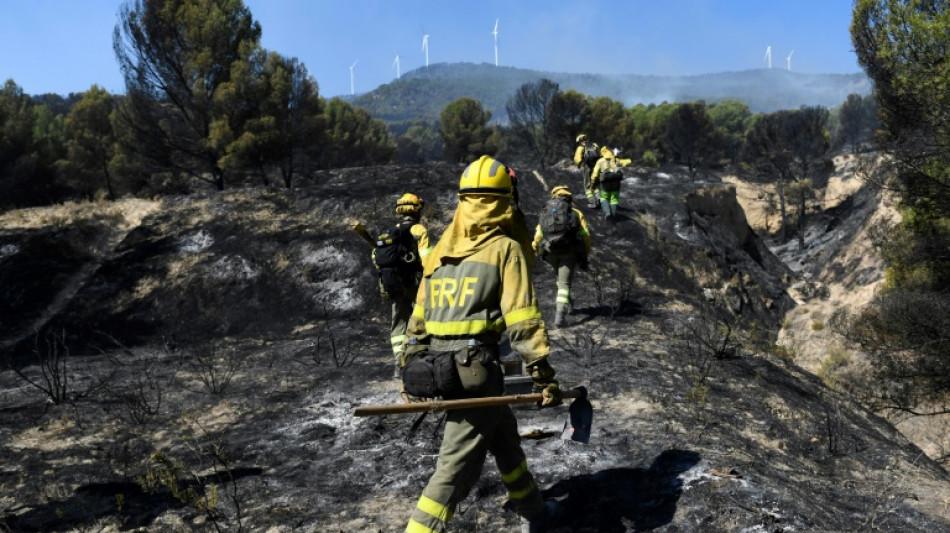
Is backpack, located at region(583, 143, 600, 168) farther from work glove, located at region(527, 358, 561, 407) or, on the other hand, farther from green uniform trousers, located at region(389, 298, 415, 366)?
work glove, located at region(527, 358, 561, 407)

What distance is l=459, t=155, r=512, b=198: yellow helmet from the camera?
356cm

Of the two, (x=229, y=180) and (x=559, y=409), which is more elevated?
(x=229, y=180)

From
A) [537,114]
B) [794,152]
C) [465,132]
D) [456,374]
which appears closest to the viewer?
[456,374]

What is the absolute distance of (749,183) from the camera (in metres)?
51.7

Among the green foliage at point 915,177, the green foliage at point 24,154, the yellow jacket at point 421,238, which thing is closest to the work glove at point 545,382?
the yellow jacket at point 421,238

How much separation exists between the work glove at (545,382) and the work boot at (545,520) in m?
0.76

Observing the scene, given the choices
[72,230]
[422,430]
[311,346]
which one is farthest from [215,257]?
[422,430]

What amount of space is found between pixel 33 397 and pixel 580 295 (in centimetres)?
867

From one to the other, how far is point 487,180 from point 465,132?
152ft

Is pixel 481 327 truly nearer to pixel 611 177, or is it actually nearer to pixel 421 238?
pixel 421 238

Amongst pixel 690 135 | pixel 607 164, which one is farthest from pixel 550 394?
pixel 690 135

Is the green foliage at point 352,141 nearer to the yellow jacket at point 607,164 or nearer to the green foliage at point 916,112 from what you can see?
the yellow jacket at point 607,164

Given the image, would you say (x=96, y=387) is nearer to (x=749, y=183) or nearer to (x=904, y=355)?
(x=904, y=355)

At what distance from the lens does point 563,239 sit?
8852 mm
